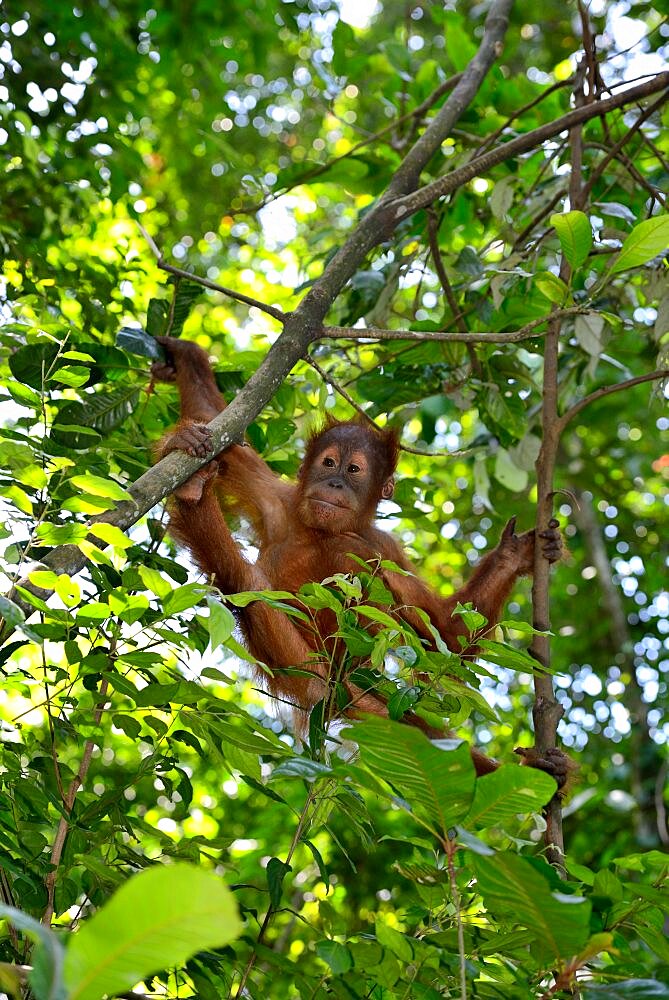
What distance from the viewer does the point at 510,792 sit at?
4.85 ft

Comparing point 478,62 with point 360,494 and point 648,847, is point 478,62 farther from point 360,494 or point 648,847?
point 648,847

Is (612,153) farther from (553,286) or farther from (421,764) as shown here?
(421,764)

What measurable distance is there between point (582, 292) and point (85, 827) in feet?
8.13

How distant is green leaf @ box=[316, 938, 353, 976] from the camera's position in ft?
5.82

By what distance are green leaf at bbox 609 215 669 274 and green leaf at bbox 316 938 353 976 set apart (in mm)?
1459

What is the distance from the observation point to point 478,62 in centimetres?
363

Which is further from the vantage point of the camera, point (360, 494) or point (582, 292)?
point (360, 494)

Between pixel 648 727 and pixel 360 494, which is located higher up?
pixel 648 727

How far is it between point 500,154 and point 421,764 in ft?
6.94

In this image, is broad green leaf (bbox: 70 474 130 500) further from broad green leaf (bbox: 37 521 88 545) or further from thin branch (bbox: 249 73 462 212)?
thin branch (bbox: 249 73 462 212)

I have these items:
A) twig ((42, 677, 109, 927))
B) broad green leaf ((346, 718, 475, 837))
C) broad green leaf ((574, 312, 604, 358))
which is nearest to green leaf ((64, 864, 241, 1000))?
broad green leaf ((346, 718, 475, 837))

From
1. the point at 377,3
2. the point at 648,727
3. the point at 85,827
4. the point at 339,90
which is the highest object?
the point at 377,3

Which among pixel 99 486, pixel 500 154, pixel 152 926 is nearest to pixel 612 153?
pixel 500 154

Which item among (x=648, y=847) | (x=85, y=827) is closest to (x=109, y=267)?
(x=85, y=827)
